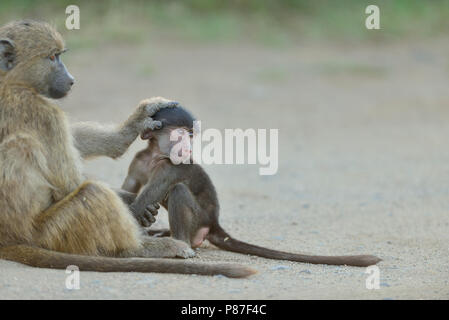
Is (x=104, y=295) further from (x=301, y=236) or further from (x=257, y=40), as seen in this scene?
(x=257, y=40)

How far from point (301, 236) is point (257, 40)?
8804mm

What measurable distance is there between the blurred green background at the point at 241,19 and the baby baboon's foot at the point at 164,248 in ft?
27.3

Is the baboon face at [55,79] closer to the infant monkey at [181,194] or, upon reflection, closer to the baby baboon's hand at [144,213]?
the infant monkey at [181,194]

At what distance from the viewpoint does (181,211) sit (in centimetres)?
519

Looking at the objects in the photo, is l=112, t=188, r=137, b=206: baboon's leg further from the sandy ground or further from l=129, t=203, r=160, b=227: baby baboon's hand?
the sandy ground

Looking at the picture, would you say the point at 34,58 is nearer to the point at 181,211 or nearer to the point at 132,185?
the point at 132,185

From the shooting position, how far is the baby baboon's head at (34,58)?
4727 mm

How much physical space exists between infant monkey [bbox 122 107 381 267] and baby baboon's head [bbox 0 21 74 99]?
2.51ft

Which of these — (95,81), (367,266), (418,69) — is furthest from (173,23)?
(367,266)

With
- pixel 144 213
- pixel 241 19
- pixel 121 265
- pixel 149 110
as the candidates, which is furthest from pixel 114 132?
pixel 241 19

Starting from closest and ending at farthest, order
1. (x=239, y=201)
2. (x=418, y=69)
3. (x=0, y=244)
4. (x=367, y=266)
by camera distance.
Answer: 1. (x=0, y=244)
2. (x=367, y=266)
3. (x=239, y=201)
4. (x=418, y=69)

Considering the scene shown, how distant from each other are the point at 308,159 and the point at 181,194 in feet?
15.5

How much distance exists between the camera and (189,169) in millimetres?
5312

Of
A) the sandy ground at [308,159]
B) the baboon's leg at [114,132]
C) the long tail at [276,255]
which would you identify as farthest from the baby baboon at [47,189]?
the long tail at [276,255]
